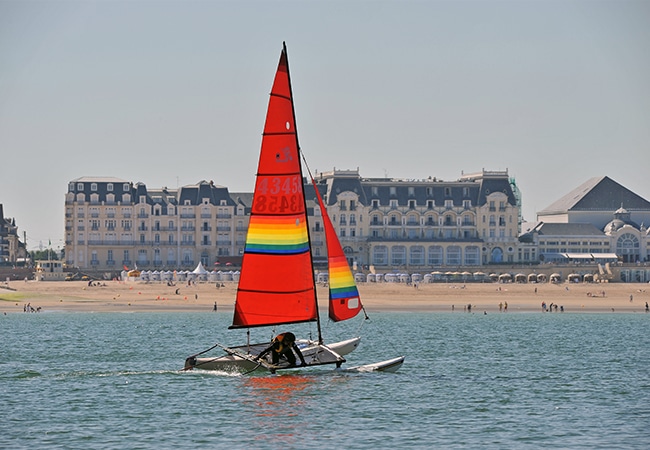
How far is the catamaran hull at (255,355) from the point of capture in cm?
4050

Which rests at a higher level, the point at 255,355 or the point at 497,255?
the point at 497,255

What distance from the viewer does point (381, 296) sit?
385 ft

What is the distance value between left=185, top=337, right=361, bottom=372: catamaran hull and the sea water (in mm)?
609

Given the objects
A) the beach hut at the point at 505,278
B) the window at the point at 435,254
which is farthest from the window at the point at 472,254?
the beach hut at the point at 505,278

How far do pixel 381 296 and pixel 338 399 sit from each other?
7912 cm

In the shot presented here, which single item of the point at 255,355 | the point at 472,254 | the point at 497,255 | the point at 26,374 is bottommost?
the point at 26,374

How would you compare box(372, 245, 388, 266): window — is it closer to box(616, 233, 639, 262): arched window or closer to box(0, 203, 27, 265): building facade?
box(616, 233, 639, 262): arched window

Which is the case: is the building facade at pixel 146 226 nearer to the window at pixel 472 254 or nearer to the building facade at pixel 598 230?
the window at pixel 472 254

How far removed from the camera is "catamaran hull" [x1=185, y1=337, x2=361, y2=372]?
4050 centimetres

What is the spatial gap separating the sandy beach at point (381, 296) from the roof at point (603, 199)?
33542 mm

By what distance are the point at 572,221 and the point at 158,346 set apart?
369 ft

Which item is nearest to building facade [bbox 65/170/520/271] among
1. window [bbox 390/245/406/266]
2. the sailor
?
window [bbox 390/245/406/266]

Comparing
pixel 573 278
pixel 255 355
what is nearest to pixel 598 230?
pixel 573 278

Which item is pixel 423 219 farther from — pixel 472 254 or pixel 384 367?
pixel 384 367
